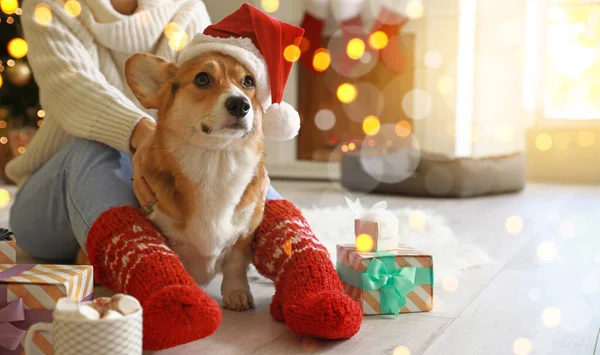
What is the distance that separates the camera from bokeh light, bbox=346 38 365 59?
3.62 metres

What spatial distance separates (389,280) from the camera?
46.0 inches

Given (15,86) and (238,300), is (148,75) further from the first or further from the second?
(15,86)

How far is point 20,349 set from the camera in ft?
2.81

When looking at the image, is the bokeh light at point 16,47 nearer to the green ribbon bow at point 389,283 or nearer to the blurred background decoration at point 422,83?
the blurred background decoration at point 422,83

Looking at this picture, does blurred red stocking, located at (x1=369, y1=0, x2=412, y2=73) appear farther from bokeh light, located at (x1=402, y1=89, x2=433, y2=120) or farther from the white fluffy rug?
Answer: the white fluffy rug

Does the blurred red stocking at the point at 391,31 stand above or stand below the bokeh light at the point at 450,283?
above

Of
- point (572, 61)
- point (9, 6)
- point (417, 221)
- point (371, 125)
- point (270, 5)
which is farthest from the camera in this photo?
point (572, 61)

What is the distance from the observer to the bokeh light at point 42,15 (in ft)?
4.82

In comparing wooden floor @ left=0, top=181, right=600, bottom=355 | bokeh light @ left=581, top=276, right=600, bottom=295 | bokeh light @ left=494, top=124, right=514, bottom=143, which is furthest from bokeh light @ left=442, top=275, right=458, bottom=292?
bokeh light @ left=494, top=124, right=514, bottom=143

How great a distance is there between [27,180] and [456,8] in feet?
8.57

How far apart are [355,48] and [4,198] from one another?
1935mm

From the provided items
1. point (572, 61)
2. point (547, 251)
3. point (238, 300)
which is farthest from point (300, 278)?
point (572, 61)

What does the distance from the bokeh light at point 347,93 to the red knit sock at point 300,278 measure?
2.43m

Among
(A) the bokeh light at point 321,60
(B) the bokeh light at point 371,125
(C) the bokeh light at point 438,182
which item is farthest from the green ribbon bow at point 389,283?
(A) the bokeh light at point 321,60
